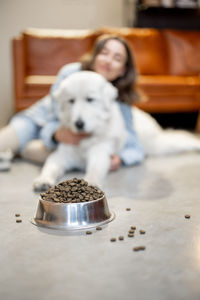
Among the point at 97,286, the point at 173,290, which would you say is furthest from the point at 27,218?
the point at 173,290

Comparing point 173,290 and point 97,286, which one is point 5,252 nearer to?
point 97,286

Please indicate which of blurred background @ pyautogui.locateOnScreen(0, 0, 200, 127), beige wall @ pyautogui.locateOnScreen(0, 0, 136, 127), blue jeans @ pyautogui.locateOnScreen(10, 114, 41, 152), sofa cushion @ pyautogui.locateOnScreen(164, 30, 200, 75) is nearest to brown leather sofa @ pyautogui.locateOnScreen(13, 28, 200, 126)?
sofa cushion @ pyautogui.locateOnScreen(164, 30, 200, 75)

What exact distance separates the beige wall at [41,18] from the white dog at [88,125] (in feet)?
9.94

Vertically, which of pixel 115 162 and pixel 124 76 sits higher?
pixel 124 76

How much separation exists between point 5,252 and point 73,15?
15.8ft

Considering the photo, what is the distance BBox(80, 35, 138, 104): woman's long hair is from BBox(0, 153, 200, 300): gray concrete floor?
93cm

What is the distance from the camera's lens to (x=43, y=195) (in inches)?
73.6

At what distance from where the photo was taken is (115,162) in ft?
9.33

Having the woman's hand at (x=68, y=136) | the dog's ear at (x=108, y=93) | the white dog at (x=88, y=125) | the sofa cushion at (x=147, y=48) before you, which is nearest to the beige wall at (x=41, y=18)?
the sofa cushion at (x=147, y=48)

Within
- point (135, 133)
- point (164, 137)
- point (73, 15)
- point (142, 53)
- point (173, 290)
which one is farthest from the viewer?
point (73, 15)

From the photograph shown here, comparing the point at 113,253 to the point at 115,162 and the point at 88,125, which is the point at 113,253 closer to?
the point at 88,125

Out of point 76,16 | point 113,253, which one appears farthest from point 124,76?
point 76,16

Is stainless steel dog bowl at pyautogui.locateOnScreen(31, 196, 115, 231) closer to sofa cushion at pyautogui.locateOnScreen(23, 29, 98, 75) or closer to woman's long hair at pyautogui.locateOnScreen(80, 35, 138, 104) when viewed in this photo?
woman's long hair at pyautogui.locateOnScreen(80, 35, 138, 104)

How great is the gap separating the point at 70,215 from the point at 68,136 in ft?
3.49
